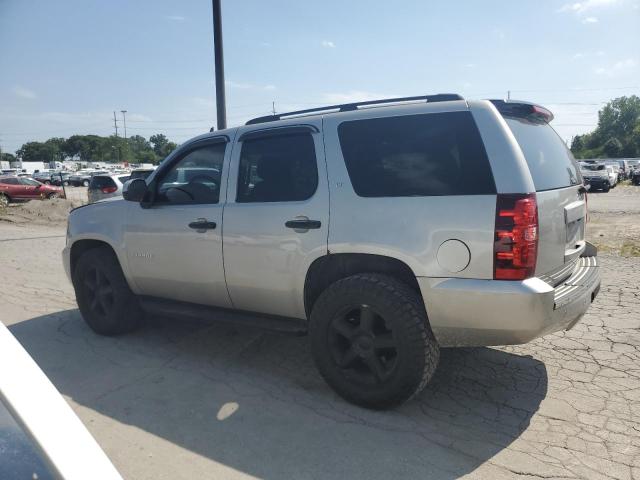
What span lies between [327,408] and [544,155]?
225 cm

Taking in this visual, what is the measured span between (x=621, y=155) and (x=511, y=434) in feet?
306

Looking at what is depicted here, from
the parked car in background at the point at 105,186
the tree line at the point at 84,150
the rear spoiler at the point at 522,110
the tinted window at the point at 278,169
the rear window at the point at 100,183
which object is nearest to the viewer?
the rear spoiler at the point at 522,110

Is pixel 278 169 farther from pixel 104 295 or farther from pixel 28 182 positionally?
pixel 28 182

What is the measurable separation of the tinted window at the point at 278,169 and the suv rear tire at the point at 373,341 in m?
0.80

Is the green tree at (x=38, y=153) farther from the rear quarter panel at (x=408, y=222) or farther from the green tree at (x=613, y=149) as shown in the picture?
the rear quarter panel at (x=408, y=222)

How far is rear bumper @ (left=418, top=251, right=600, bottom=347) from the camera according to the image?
275 centimetres

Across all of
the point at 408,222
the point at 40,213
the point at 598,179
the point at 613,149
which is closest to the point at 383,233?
the point at 408,222

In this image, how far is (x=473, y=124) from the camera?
9.73 feet

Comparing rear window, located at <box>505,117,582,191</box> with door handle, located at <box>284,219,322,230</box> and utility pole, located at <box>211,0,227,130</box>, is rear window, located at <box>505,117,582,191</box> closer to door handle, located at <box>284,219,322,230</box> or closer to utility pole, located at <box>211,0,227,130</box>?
door handle, located at <box>284,219,322,230</box>

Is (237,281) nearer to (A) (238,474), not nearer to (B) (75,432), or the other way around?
(A) (238,474)

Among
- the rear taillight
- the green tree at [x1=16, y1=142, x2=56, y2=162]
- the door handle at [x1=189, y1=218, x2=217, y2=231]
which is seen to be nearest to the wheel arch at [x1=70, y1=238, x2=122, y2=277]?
the door handle at [x1=189, y1=218, x2=217, y2=231]

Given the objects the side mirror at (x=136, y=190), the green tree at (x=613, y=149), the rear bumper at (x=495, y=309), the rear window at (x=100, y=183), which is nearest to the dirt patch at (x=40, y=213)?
the rear window at (x=100, y=183)

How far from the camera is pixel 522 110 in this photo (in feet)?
10.7

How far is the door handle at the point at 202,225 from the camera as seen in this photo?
3879mm
